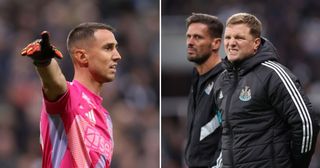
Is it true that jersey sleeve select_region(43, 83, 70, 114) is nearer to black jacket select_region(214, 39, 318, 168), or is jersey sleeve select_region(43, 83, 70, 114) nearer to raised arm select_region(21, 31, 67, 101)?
raised arm select_region(21, 31, 67, 101)

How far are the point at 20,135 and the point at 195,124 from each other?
6442mm

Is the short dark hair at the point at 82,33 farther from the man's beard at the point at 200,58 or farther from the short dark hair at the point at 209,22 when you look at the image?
the short dark hair at the point at 209,22

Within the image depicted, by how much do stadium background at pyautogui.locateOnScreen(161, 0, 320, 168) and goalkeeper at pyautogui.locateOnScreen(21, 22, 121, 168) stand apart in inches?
251

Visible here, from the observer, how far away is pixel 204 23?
287 inches

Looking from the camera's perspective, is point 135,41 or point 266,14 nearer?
point 266,14

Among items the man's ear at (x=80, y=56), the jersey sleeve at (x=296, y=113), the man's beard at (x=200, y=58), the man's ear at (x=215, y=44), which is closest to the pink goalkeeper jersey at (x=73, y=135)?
the man's ear at (x=80, y=56)

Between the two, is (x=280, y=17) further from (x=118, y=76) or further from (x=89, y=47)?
(x=89, y=47)

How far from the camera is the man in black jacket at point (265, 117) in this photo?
19.1ft

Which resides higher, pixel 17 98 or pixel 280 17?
pixel 280 17

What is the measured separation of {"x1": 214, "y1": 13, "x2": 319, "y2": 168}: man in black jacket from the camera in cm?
582

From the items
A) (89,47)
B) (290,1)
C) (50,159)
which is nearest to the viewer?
(50,159)

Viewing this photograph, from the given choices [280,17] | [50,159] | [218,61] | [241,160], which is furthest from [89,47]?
[280,17]

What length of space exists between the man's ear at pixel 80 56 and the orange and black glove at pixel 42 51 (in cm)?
71

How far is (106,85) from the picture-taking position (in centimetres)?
1330
